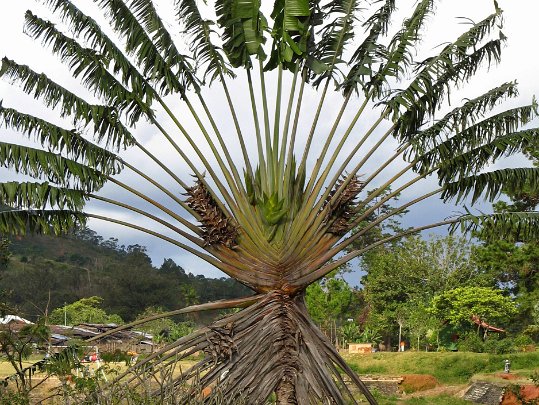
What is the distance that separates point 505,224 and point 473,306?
1914 cm

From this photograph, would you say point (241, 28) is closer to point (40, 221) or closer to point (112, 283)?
point (40, 221)

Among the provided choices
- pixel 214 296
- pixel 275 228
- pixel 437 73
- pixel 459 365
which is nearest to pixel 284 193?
pixel 275 228

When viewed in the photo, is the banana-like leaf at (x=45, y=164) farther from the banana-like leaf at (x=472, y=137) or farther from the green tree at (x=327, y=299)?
the green tree at (x=327, y=299)

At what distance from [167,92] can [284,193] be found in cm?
261

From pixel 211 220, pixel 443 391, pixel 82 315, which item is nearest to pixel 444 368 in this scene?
pixel 443 391

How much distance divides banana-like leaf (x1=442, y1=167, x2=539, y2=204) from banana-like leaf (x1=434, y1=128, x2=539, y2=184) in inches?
4.8

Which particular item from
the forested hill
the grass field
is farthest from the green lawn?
the forested hill

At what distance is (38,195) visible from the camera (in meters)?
9.57

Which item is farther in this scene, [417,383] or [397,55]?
[417,383]

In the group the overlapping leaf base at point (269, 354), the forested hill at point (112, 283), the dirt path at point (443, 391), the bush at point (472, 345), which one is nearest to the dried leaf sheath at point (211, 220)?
the overlapping leaf base at point (269, 354)

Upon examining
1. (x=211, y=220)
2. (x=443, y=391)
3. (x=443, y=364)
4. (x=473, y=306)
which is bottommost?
(x=443, y=391)

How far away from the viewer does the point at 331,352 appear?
916 cm

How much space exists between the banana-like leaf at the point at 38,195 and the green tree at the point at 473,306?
70.5 feet

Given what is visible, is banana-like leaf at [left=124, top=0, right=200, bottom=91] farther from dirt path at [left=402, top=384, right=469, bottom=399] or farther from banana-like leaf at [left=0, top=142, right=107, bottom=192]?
dirt path at [left=402, top=384, right=469, bottom=399]
